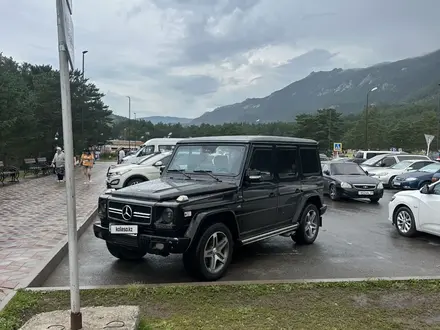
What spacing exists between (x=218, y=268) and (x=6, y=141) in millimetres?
24316

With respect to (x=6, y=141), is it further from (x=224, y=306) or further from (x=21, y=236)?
(x=224, y=306)

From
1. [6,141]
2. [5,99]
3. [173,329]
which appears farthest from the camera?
[6,141]

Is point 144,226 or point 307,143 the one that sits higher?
point 307,143

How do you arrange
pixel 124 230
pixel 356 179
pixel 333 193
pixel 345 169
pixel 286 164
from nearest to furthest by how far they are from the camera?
1. pixel 124 230
2. pixel 286 164
3. pixel 356 179
4. pixel 333 193
5. pixel 345 169

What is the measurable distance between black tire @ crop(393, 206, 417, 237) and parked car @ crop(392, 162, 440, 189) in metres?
9.92

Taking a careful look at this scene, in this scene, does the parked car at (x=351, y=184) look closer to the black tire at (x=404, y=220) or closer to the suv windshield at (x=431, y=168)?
the suv windshield at (x=431, y=168)

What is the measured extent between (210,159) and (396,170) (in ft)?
54.7

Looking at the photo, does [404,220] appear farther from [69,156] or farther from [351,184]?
[69,156]

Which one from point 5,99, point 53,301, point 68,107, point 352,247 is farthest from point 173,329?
point 5,99

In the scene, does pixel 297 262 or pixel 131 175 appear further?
pixel 131 175

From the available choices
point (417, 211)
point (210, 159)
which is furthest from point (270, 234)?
point (417, 211)

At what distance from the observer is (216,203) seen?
5.79 m

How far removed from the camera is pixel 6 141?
85.8ft

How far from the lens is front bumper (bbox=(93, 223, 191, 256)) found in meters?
5.23
